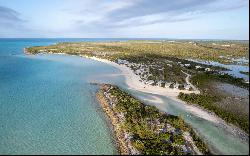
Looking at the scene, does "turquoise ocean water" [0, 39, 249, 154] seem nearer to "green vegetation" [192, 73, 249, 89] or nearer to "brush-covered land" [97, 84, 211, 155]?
"brush-covered land" [97, 84, 211, 155]

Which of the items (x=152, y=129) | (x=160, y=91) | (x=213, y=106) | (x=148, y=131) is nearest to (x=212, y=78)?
(x=160, y=91)

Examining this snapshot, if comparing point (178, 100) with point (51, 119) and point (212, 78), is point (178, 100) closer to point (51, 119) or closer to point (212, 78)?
point (51, 119)

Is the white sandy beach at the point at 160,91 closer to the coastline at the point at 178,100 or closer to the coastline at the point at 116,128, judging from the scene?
the coastline at the point at 178,100

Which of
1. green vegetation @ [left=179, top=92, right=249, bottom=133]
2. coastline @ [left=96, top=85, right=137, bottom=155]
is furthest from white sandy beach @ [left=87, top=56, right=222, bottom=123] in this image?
coastline @ [left=96, top=85, right=137, bottom=155]

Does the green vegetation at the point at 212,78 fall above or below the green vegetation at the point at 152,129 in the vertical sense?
above

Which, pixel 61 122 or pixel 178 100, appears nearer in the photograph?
pixel 61 122

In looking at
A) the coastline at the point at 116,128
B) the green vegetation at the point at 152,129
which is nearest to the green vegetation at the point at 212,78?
the green vegetation at the point at 152,129
